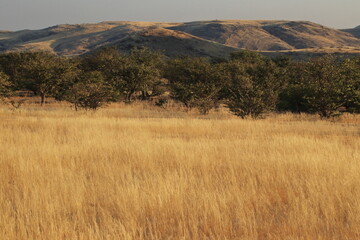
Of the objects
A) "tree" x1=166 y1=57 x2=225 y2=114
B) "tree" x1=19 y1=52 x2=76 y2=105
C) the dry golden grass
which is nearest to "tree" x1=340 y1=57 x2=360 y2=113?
"tree" x1=166 y1=57 x2=225 y2=114

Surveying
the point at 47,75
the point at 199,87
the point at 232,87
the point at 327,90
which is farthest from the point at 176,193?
the point at 47,75

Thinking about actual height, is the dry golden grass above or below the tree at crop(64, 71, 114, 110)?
above

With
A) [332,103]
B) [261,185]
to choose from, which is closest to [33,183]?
[261,185]

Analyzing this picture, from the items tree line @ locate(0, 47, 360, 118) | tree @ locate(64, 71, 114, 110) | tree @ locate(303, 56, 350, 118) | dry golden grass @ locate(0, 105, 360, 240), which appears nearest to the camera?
dry golden grass @ locate(0, 105, 360, 240)

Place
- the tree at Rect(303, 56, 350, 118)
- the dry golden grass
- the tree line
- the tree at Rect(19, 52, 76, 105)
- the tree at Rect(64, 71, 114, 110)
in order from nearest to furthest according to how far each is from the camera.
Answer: the dry golden grass → the tree at Rect(303, 56, 350, 118) → the tree line → the tree at Rect(64, 71, 114, 110) → the tree at Rect(19, 52, 76, 105)

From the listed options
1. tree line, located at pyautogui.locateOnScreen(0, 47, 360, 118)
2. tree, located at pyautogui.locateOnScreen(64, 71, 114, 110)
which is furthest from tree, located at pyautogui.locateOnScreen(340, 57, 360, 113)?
tree, located at pyautogui.locateOnScreen(64, 71, 114, 110)

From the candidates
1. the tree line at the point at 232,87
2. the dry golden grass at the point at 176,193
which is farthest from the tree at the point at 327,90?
the dry golden grass at the point at 176,193

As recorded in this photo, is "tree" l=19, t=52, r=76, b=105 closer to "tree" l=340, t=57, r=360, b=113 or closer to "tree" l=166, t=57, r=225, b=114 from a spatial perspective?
"tree" l=166, t=57, r=225, b=114

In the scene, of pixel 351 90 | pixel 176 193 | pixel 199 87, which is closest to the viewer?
pixel 176 193

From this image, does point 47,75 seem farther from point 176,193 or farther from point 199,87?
point 176,193

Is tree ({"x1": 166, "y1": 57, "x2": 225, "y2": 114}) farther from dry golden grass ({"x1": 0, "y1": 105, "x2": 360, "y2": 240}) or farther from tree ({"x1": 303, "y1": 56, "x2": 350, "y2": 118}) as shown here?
dry golden grass ({"x1": 0, "y1": 105, "x2": 360, "y2": 240})

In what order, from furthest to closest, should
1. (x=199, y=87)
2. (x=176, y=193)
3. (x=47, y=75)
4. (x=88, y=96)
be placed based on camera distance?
(x=47, y=75), (x=199, y=87), (x=88, y=96), (x=176, y=193)

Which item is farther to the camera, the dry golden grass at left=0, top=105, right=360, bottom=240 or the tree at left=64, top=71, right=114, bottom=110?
the tree at left=64, top=71, right=114, bottom=110

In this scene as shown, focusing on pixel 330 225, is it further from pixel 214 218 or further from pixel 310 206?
pixel 214 218
